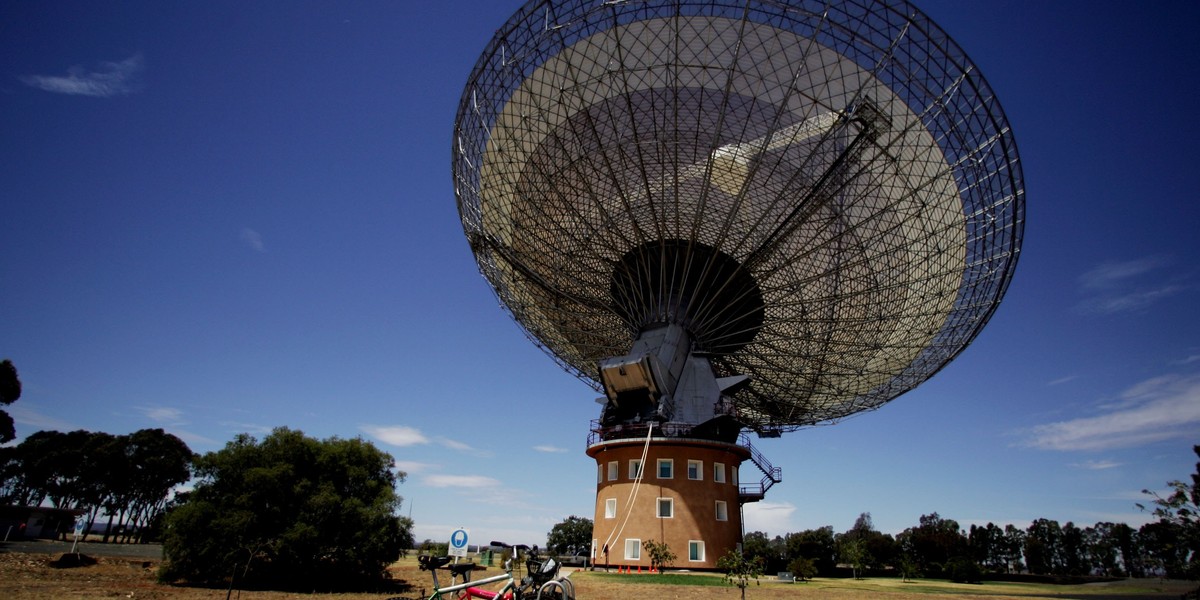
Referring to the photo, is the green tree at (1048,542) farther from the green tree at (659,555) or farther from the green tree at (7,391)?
the green tree at (7,391)

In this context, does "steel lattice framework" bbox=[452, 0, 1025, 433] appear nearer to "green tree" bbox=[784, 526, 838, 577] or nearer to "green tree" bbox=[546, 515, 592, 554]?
"green tree" bbox=[784, 526, 838, 577]

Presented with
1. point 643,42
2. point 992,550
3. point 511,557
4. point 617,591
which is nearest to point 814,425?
point 617,591

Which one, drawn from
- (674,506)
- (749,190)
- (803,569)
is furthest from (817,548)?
(749,190)

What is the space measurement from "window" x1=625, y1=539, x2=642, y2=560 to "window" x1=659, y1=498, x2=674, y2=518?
185 cm

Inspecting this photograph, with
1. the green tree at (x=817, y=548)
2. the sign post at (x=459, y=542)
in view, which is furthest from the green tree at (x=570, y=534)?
the sign post at (x=459, y=542)

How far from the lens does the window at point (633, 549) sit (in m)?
32.5

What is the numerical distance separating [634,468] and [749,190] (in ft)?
51.6

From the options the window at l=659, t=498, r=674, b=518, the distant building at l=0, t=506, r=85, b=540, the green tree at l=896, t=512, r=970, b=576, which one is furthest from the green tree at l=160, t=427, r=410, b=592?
the green tree at l=896, t=512, r=970, b=576

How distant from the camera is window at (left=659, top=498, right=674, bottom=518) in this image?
3328 centimetres

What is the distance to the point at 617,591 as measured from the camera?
2216cm

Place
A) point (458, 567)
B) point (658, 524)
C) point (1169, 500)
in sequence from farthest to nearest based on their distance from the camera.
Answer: point (658, 524)
point (1169, 500)
point (458, 567)

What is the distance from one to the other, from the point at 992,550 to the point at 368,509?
113856 mm

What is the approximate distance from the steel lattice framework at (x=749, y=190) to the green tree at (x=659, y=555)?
10.6 meters

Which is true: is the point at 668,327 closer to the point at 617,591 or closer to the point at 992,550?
the point at 617,591
